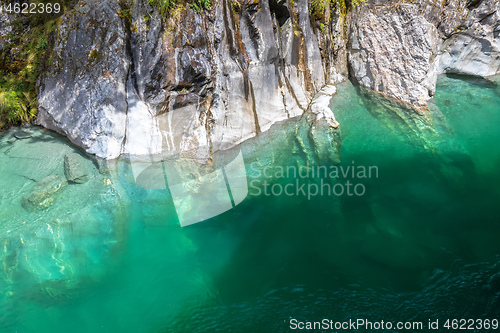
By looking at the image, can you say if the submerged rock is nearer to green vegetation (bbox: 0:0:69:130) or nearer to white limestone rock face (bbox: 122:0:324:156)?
green vegetation (bbox: 0:0:69:130)

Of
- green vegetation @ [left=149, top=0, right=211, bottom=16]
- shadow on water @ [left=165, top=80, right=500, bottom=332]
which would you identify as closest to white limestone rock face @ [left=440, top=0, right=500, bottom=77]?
shadow on water @ [left=165, top=80, right=500, bottom=332]

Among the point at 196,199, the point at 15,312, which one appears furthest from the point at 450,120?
the point at 15,312

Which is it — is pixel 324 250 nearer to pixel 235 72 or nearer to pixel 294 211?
pixel 294 211

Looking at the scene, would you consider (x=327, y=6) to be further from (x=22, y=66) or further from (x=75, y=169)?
(x=22, y=66)

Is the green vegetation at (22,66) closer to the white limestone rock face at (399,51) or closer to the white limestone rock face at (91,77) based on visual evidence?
the white limestone rock face at (91,77)

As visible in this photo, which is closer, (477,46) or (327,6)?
(327,6)

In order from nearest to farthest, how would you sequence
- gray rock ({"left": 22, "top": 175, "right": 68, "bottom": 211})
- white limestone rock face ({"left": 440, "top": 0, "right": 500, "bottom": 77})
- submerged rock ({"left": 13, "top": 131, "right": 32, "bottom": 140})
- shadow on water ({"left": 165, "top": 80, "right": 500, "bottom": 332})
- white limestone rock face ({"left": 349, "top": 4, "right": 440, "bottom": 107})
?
1. shadow on water ({"left": 165, "top": 80, "right": 500, "bottom": 332})
2. gray rock ({"left": 22, "top": 175, "right": 68, "bottom": 211})
3. submerged rock ({"left": 13, "top": 131, "right": 32, "bottom": 140})
4. white limestone rock face ({"left": 349, "top": 4, "right": 440, "bottom": 107})
5. white limestone rock face ({"left": 440, "top": 0, "right": 500, "bottom": 77})

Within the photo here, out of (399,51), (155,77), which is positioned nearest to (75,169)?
(155,77)

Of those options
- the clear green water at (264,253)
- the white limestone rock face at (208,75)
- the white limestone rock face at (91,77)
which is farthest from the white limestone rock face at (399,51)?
the white limestone rock face at (91,77)
